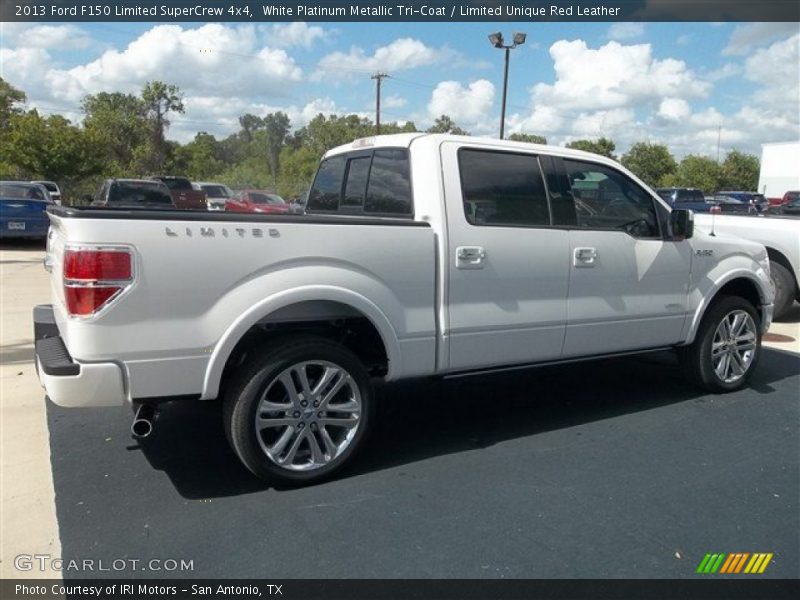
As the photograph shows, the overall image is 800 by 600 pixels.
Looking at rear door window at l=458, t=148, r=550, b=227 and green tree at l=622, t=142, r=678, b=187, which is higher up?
green tree at l=622, t=142, r=678, b=187

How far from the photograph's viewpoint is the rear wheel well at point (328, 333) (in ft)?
11.9

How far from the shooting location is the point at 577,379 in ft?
19.4

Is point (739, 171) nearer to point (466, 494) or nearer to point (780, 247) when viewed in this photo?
point (780, 247)

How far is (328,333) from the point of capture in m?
4.02

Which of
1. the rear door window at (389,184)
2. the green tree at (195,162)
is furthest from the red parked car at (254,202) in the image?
the green tree at (195,162)

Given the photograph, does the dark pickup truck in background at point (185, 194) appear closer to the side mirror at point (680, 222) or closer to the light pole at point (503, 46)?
the light pole at point (503, 46)

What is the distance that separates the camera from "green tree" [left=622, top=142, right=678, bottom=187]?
53.6 m

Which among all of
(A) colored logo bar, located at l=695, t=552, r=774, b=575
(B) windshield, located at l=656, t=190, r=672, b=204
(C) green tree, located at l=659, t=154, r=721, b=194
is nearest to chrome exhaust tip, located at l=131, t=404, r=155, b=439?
(A) colored logo bar, located at l=695, t=552, r=774, b=575

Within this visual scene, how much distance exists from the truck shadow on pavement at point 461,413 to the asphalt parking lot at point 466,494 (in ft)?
0.07

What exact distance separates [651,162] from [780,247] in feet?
160

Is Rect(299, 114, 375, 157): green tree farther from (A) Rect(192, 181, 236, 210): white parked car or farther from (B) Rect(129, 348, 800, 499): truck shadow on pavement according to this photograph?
(B) Rect(129, 348, 800, 499): truck shadow on pavement

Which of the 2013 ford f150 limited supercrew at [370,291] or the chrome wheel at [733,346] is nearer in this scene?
the 2013 ford f150 limited supercrew at [370,291]

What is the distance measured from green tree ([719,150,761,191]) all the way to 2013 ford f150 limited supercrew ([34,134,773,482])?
57.1m
